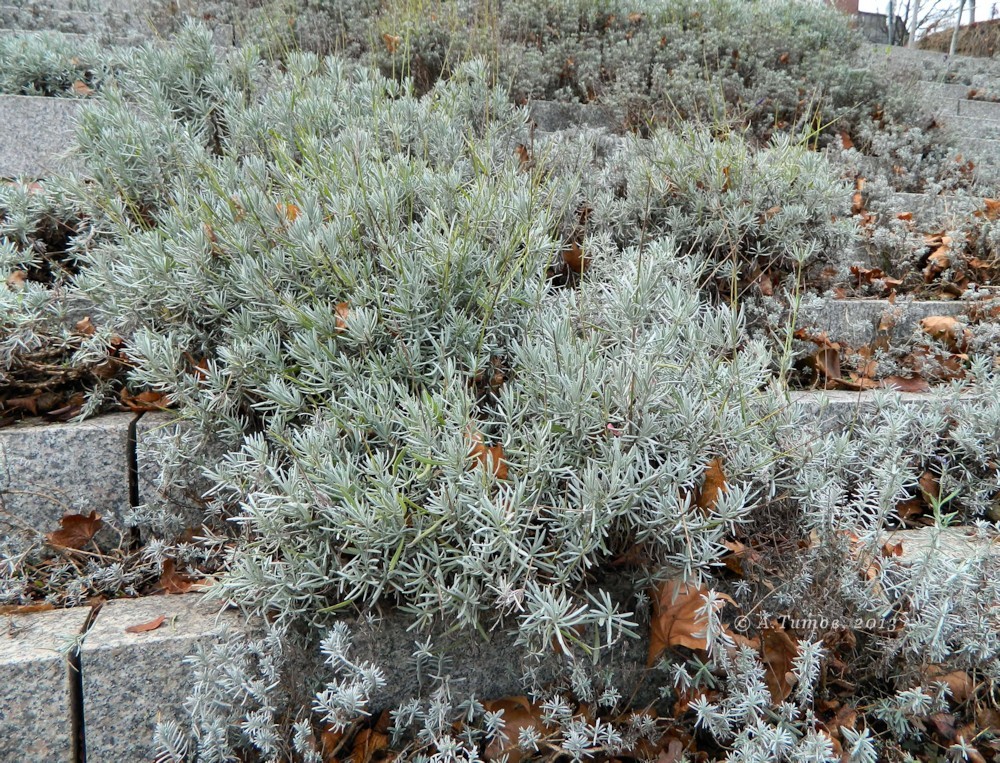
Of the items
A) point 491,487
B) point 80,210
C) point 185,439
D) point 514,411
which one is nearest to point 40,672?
point 185,439

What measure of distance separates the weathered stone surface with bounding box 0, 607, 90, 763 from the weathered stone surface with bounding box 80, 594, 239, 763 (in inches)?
1.9

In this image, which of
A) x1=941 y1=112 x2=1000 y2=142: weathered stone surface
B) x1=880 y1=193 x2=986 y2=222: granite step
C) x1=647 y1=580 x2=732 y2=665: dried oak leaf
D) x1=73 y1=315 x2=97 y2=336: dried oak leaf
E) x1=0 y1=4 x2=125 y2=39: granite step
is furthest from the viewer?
x1=941 y1=112 x2=1000 y2=142: weathered stone surface

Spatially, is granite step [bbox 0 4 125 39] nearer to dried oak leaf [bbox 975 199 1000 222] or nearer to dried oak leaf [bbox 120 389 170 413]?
dried oak leaf [bbox 120 389 170 413]

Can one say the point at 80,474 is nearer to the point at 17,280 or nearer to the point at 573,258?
the point at 17,280

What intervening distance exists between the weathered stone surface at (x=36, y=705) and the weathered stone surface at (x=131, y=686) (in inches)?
1.9

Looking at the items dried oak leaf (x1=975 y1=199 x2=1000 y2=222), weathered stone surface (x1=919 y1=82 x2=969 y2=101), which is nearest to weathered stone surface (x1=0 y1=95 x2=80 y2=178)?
dried oak leaf (x1=975 y1=199 x2=1000 y2=222)

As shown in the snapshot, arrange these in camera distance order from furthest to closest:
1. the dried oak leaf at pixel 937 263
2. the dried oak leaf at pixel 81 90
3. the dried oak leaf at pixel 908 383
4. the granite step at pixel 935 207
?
1. the dried oak leaf at pixel 81 90
2. the granite step at pixel 935 207
3. the dried oak leaf at pixel 937 263
4. the dried oak leaf at pixel 908 383

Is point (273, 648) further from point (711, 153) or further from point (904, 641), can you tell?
point (711, 153)

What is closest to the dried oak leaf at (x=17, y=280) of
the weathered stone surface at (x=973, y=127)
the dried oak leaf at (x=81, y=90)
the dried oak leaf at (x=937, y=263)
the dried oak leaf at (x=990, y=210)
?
the dried oak leaf at (x=81, y=90)

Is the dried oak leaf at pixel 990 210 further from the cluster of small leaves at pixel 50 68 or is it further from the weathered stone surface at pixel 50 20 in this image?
the weathered stone surface at pixel 50 20

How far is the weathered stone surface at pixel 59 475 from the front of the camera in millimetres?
2008

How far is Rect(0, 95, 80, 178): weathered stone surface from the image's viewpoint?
3465 mm

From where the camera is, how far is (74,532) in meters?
2.00

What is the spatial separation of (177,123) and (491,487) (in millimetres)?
2663
